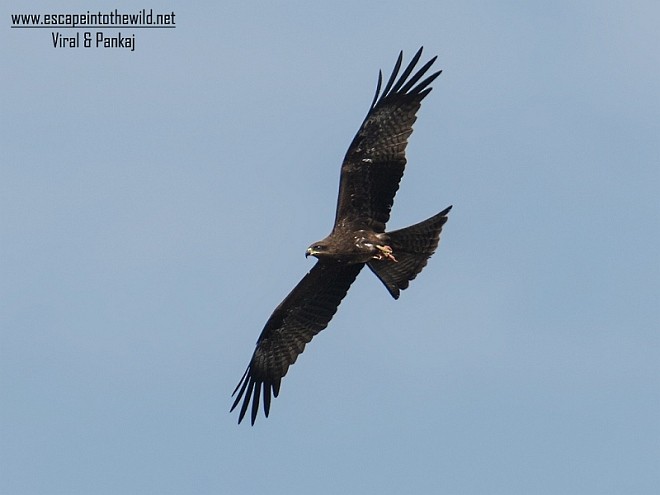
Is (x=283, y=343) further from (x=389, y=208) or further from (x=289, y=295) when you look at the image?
(x=389, y=208)

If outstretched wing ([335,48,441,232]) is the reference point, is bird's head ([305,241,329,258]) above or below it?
below

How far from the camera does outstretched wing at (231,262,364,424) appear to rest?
2205 cm

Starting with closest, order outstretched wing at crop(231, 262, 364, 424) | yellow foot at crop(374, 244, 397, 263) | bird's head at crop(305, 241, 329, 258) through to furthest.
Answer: bird's head at crop(305, 241, 329, 258), yellow foot at crop(374, 244, 397, 263), outstretched wing at crop(231, 262, 364, 424)

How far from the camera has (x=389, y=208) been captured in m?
21.0

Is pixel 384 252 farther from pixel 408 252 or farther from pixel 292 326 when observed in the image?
pixel 292 326

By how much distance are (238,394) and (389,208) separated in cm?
362

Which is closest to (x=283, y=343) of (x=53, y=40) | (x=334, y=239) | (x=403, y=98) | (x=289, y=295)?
(x=289, y=295)

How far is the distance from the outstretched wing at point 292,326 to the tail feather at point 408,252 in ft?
2.69

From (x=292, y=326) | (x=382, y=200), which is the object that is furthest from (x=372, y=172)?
(x=292, y=326)

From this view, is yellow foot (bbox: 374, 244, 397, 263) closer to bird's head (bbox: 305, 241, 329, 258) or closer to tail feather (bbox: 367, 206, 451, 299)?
tail feather (bbox: 367, 206, 451, 299)

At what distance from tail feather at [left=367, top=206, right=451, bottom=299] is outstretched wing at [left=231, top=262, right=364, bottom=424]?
0.82 m

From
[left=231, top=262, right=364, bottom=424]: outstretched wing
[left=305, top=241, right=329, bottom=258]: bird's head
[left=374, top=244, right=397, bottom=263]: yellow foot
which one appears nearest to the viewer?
[left=305, top=241, right=329, bottom=258]: bird's head

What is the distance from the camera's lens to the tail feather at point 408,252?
20.9m

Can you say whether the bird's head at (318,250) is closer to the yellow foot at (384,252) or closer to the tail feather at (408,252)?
the yellow foot at (384,252)
